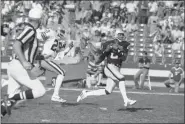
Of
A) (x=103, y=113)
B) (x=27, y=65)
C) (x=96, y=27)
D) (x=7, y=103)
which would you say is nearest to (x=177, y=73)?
(x=96, y=27)

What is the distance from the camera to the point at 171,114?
599 inches

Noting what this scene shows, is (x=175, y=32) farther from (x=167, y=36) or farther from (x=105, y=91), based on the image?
(x=105, y=91)

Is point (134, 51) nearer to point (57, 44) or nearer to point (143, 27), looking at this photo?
point (143, 27)

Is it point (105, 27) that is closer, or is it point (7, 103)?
point (105, 27)

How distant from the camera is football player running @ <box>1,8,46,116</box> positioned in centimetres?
508

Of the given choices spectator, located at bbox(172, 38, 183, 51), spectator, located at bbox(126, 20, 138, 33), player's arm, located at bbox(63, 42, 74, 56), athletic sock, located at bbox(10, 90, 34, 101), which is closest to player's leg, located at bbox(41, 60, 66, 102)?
player's arm, located at bbox(63, 42, 74, 56)

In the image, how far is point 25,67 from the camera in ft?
17.1

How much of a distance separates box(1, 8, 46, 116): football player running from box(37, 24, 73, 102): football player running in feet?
0.38

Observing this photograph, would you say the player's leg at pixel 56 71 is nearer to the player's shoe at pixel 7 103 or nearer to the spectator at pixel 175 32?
the player's shoe at pixel 7 103

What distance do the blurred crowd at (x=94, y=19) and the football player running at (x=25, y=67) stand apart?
139mm

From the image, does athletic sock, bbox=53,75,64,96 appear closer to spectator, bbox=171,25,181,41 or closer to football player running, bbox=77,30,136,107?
football player running, bbox=77,30,136,107

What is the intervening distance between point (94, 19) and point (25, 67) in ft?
3.00

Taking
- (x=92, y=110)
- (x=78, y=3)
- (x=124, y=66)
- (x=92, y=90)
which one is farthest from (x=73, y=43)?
(x=92, y=110)

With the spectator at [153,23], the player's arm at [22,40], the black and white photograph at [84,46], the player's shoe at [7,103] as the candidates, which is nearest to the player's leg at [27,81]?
the black and white photograph at [84,46]
